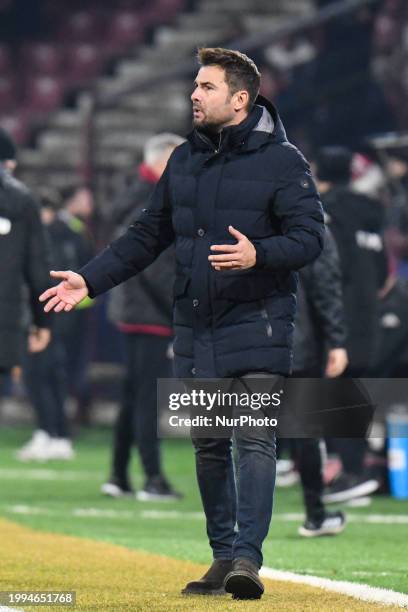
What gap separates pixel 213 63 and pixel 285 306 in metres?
0.89

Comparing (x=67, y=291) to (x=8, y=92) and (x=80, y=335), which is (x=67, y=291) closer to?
(x=80, y=335)

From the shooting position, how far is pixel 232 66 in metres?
6.20

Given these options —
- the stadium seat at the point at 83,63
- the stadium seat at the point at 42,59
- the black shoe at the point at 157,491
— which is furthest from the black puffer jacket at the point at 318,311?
the stadium seat at the point at 42,59

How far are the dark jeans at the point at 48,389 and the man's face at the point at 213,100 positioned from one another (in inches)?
312

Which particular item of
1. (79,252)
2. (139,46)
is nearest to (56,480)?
(79,252)

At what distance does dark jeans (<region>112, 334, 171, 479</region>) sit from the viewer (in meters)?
10.6

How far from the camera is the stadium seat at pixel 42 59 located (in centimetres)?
2464

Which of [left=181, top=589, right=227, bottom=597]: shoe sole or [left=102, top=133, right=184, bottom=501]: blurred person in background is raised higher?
[left=181, top=589, right=227, bottom=597]: shoe sole

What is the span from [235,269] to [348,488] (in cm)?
480

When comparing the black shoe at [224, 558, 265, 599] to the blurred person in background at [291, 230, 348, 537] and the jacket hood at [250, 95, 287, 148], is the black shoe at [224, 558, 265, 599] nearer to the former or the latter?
the jacket hood at [250, 95, 287, 148]

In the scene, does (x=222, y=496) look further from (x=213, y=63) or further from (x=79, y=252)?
(x=79, y=252)

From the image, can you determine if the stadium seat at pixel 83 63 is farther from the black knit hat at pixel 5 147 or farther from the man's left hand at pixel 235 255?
the man's left hand at pixel 235 255

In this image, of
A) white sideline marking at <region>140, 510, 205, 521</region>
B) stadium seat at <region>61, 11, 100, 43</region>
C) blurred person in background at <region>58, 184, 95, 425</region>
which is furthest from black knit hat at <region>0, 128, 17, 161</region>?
stadium seat at <region>61, 11, 100, 43</region>

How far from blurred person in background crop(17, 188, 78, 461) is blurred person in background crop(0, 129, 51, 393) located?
5171mm
